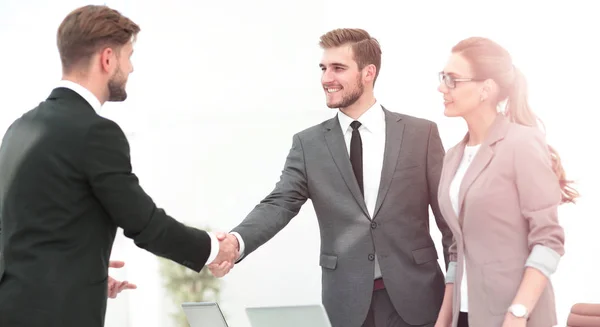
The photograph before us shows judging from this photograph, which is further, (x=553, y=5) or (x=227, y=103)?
(x=227, y=103)

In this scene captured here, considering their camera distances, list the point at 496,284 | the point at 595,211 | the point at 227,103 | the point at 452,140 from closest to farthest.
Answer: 1. the point at 496,284
2. the point at 595,211
3. the point at 452,140
4. the point at 227,103

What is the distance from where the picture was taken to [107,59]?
8.66ft

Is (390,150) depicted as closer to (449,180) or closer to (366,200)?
(366,200)

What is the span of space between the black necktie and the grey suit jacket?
1.5 inches

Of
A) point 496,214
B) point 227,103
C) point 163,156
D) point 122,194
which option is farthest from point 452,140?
point 122,194

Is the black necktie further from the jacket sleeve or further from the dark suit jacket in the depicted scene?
the dark suit jacket

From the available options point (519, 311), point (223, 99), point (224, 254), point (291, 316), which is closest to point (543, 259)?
point (519, 311)

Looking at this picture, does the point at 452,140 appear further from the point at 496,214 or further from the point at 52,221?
the point at 52,221

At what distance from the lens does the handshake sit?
10.9 ft

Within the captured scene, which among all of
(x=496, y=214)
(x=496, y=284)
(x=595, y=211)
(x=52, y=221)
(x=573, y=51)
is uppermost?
(x=573, y=51)

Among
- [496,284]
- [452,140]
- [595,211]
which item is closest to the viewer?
[496,284]

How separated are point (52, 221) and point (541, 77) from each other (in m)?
3.62

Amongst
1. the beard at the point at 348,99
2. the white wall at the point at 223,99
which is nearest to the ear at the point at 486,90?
the beard at the point at 348,99

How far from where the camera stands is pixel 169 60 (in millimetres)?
6215
